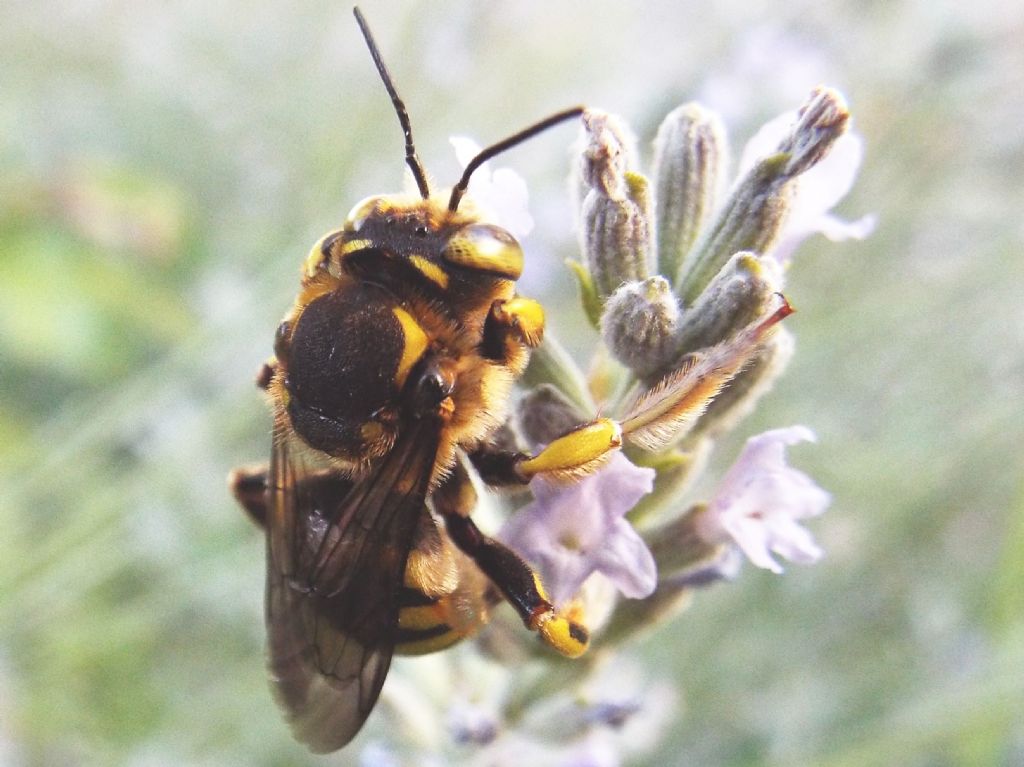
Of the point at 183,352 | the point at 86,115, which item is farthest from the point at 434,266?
the point at 86,115

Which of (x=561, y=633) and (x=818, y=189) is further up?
(x=818, y=189)

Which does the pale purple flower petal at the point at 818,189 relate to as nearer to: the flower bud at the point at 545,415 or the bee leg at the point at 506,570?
the flower bud at the point at 545,415

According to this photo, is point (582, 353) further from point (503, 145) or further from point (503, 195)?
point (503, 145)

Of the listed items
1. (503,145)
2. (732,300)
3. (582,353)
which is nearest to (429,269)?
(503,145)

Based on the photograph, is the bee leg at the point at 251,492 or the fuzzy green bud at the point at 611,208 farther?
the bee leg at the point at 251,492

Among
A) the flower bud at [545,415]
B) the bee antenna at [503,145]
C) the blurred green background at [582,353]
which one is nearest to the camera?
the bee antenna at [503,145]

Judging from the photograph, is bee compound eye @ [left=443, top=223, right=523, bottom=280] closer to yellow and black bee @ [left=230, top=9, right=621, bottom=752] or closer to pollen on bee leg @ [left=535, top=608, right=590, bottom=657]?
yellow and black bee @ [left=230, top=9, right=621, bottom=752]

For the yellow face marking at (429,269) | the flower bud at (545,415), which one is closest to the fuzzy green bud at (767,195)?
the flower bud at (545,415)
